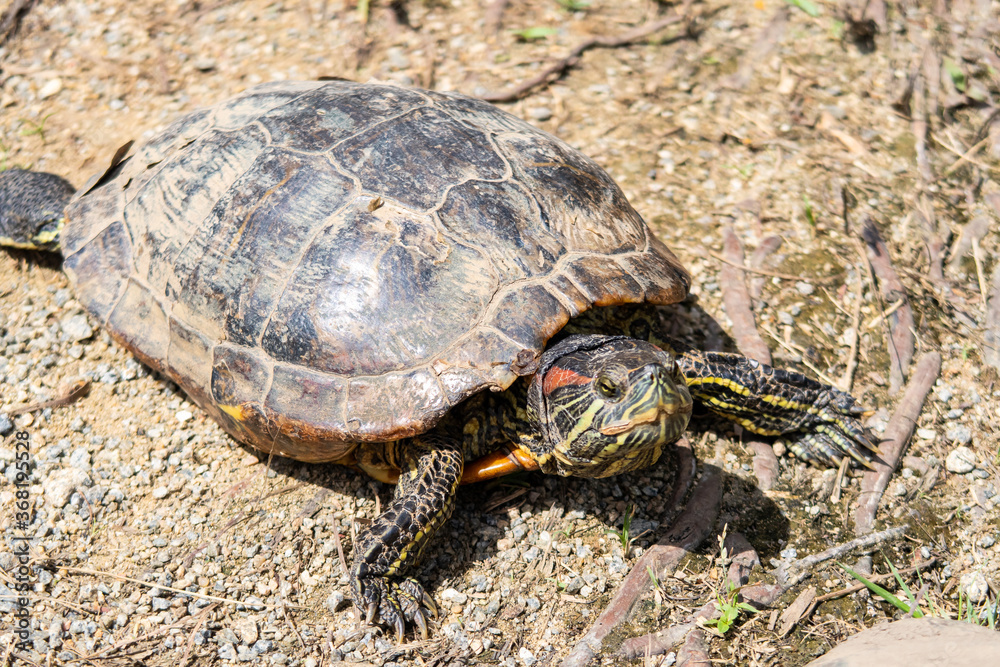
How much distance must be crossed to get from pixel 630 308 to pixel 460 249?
1.21 metres

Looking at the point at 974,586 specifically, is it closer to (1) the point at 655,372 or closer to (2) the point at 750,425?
(2) the point at 750,425

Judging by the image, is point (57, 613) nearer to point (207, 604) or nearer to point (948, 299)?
point (207, 604)

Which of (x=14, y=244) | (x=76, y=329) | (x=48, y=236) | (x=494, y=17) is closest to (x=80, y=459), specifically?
(x=76, y=329)

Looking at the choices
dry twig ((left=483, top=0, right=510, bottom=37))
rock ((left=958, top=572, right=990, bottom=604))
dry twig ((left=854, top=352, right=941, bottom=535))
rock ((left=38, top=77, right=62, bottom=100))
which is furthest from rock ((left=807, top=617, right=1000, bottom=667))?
rock ((left=38, top=77, right=62, bottom=100))

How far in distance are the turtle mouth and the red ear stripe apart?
278mm

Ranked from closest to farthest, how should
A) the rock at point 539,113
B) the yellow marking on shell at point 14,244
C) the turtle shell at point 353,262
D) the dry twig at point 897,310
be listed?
the turtle shell at point 353,262
the dry twig at point 897,310
the yellow marking on shell at point 14,244
the rock at point 539,113

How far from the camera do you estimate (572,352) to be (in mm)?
3873

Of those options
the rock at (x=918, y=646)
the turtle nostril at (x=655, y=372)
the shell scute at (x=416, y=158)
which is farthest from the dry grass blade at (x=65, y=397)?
the rock at (x=918, y=646)

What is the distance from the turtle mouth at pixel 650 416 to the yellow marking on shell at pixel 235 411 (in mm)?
2048

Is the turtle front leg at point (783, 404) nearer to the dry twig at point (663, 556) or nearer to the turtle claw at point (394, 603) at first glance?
the dry twig at point (663, 556)

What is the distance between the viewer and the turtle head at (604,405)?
11.1 feet

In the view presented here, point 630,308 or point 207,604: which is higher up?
point 630,308

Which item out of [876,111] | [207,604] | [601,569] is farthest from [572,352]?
[876,111]

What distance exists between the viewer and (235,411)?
4070 millimetres
